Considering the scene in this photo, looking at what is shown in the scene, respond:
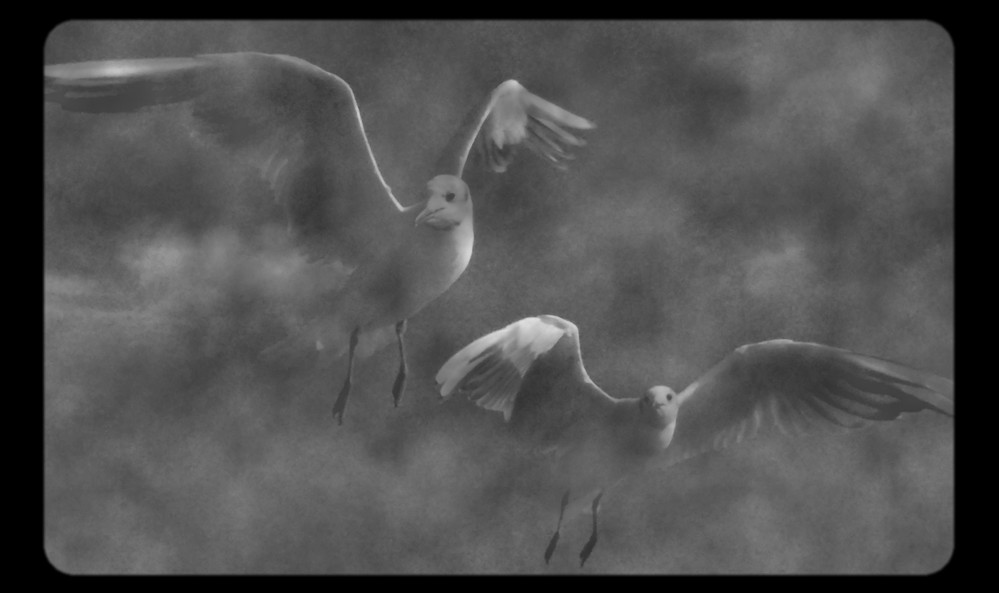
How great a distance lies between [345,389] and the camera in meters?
2.63

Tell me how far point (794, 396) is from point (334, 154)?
3.42 ft

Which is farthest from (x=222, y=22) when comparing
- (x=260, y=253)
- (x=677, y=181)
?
(x=677, y=181)

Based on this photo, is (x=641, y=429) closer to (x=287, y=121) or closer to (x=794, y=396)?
(x=794, y=396)

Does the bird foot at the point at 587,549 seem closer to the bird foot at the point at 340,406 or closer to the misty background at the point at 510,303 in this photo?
the misty background at the point at 510,303

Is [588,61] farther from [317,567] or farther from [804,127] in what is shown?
[317,567]

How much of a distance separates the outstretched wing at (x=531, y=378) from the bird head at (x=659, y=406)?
0.24ft

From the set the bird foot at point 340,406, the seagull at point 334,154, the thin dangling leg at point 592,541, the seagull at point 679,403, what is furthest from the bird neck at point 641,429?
the bird foot at point 340,406

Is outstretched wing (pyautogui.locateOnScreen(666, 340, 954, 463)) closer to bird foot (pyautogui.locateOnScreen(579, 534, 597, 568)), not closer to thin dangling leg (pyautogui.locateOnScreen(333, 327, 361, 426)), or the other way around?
bird foot (pyautogui.locateOnScreen(579, 534, 597, 568))

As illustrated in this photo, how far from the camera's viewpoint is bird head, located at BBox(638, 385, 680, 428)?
2.58m

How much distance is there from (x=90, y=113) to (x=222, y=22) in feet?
1.06

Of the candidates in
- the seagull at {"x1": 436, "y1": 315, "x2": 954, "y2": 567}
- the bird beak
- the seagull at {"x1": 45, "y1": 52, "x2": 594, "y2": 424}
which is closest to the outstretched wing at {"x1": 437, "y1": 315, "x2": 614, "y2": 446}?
the seagull at {"x1": 436, "y1": 315, "x2": 954, "y2": 567}

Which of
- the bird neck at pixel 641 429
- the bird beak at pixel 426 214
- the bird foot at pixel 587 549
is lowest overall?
the bird foot at pixel 587 549

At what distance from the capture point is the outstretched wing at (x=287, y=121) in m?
2.57

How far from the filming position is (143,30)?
8.80 ft
